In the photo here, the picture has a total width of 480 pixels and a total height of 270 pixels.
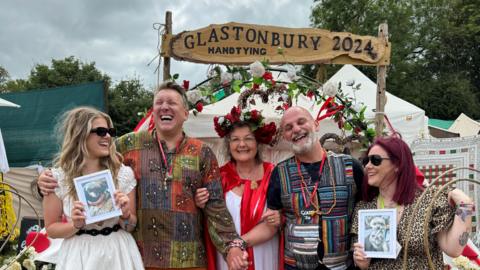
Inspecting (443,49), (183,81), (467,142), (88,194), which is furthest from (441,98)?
(88,194)

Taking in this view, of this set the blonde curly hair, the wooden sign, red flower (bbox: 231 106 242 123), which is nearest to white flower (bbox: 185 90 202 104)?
the wooden sign

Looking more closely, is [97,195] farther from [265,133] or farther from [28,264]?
[265,133]

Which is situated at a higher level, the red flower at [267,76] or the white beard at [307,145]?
the red flower at [267,76]

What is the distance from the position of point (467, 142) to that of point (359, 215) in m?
3.20

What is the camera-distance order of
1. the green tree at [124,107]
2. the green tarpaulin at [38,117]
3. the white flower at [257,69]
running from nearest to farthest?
the white flower at [257,69] < the green tarpaulin at [38,117] < the green tree at [124,107]

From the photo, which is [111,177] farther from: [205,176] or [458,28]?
[458,28]

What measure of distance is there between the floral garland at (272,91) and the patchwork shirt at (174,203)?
1101mm

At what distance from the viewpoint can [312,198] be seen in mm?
2719

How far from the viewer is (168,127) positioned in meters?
2.73

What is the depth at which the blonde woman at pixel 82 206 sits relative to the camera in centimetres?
228

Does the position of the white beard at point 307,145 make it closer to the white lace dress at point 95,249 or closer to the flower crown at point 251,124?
the flower crown at point 251,124

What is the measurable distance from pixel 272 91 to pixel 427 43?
24744 mm

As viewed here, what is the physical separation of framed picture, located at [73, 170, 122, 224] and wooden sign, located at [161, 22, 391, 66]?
2237 millimetres

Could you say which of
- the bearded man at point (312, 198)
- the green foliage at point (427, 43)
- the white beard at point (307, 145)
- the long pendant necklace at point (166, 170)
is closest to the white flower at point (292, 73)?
the bearded man at point (312, 198)
